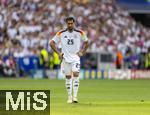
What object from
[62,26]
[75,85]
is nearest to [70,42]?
[75,85]

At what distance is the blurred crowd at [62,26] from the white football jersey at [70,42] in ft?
70.8

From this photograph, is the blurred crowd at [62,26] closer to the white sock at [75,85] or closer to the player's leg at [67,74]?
the player's leg at [67,74]

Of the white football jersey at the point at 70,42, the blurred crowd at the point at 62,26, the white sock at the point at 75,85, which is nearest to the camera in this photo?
the white sock at the point at 75,85

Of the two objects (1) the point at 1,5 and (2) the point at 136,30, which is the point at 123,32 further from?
(1) the point at 1,5

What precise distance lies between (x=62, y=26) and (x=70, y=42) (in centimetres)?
2413

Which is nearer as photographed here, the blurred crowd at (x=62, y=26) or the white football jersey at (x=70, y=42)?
the white football jersey at (x=70, y=42)

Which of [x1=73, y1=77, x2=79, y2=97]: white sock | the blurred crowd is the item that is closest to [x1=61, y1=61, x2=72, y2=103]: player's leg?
[x1=73, y1=77, x2=79, y2=97]: white sock

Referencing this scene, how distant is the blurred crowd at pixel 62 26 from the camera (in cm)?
4334

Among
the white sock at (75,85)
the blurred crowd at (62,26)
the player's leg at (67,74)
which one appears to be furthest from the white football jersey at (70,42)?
the blurred crowd at (62,26)

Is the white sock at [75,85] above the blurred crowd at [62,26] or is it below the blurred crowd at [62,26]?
below

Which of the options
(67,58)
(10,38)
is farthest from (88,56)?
(67,58)

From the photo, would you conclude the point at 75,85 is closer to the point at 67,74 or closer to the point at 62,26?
the point at 67,74

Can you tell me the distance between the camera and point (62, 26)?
45.2m

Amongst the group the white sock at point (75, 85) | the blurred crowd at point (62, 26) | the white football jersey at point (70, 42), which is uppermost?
the blurred crowd at point (62, 26)
